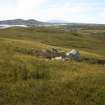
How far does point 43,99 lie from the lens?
404 inches

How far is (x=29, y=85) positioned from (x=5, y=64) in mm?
6131

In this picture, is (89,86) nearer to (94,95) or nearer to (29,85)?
(94,95)

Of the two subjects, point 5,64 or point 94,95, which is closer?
point 94,95

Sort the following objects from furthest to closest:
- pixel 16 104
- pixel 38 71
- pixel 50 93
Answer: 1. pixel 38 71
2. pixel 50 93
3. pixel 16 104

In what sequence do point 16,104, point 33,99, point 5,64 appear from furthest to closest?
point 5,64, point 33,99, point 16,104

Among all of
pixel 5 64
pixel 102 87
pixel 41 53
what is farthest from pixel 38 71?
pixel 41 53

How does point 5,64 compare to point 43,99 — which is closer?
point 43,99

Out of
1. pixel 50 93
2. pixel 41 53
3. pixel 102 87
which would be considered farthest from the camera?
pixel 41 53

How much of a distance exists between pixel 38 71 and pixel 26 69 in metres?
0.79

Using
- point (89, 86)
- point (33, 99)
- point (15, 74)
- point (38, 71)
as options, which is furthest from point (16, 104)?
point (38, 71)

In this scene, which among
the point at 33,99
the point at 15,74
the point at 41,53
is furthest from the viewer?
the point at 41,53

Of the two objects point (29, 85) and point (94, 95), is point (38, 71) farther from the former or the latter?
point (94, 95)

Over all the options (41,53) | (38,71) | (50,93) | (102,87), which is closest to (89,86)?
(102,87)

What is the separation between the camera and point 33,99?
10.2m
